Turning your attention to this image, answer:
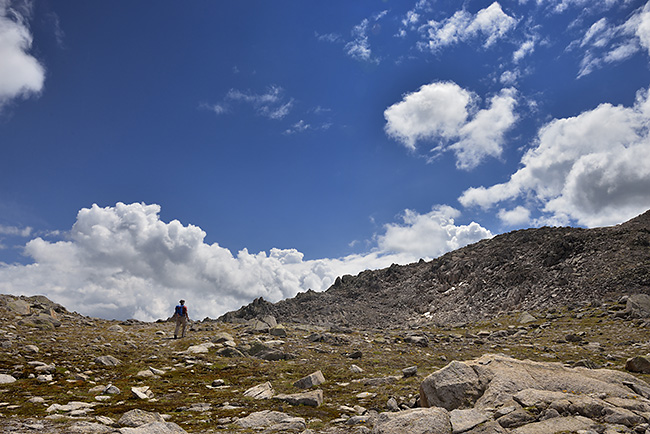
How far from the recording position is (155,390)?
55.5 ft

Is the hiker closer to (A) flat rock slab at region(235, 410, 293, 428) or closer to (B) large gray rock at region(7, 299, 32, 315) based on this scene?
(B) large gray rock at region(7, 299, 32, 315)

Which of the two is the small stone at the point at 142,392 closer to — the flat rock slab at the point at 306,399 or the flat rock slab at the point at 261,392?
the flat rock slab at the point at 261,392

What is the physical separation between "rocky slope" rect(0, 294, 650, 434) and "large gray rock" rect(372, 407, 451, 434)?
36 mm

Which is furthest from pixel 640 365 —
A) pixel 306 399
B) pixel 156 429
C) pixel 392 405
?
pixel 156 429

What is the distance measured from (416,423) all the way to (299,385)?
900 centimetres

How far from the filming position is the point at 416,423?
9.95 meters

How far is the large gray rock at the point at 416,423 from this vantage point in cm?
974

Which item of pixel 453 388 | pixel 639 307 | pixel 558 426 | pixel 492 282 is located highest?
pixel 492 282

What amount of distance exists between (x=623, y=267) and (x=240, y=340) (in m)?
67.9

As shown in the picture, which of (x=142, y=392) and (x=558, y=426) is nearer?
(x=558, y=426)

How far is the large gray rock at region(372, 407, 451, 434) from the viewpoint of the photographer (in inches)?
384

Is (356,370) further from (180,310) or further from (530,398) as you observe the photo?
(180,310)

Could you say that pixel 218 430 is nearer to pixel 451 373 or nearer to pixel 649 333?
pixel 451 373

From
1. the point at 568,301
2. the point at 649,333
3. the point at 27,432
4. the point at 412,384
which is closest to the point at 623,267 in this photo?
the point at 568,301
